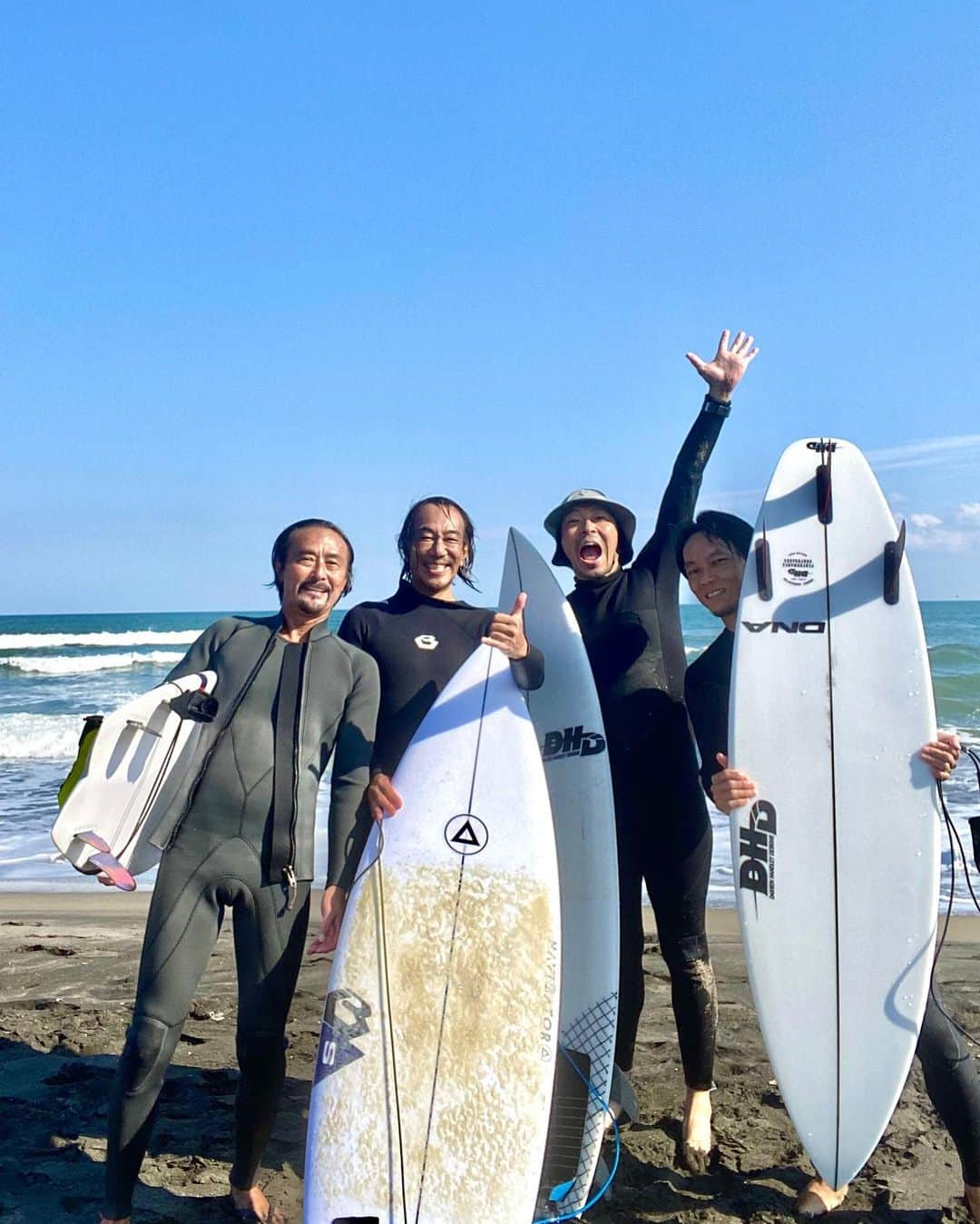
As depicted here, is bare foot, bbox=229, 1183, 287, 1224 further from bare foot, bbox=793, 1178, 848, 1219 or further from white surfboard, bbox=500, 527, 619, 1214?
bare foot, bbox=793, 1178, 848, 1219

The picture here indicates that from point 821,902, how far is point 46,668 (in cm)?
2452

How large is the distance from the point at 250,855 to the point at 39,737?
38.0ft

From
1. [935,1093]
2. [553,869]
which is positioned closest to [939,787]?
[935,1093]

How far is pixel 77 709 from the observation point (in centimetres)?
1628

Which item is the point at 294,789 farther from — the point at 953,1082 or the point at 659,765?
the point at 953,1082

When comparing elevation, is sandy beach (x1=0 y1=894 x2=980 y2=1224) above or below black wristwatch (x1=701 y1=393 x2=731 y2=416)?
below

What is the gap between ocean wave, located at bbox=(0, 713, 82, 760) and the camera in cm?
1170

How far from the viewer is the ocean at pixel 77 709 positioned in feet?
21.8

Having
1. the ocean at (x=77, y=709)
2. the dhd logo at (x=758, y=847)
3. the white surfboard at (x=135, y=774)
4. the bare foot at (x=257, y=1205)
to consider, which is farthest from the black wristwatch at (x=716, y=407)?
the ocean at (x=77, y=709)

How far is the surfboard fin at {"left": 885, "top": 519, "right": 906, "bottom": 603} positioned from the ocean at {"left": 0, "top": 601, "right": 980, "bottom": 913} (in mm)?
3025

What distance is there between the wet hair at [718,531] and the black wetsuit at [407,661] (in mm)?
608

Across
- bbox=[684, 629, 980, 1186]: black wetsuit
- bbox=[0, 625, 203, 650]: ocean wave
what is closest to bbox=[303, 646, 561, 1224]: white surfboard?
bbox=[684, 629, 980, 1186]: black wetsuit

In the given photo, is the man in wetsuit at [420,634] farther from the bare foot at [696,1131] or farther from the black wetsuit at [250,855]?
the bare foot at [696,1131]

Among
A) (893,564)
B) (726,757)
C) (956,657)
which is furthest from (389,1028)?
(956,657)
